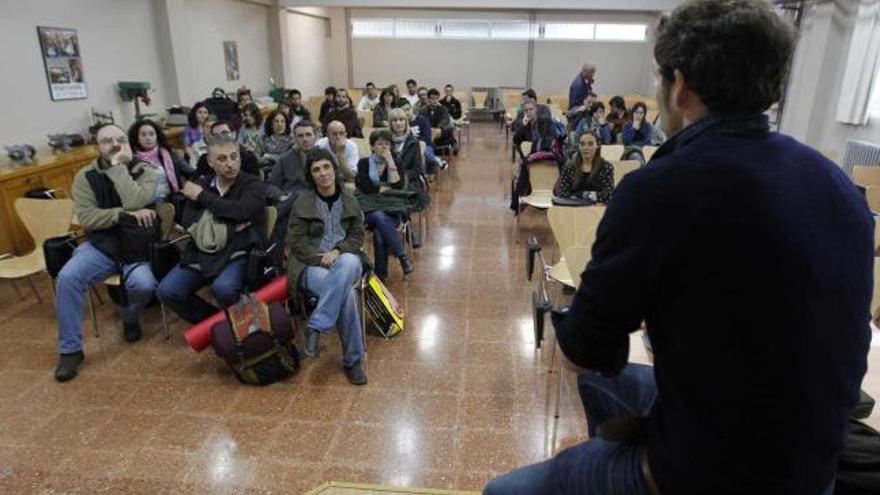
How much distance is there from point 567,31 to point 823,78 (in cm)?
652

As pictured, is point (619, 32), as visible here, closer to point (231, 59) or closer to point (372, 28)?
point (372, 28)

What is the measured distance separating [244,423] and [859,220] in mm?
2467

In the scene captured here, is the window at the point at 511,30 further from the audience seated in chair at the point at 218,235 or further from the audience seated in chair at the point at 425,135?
the audience seated in chair at the point at 218,235

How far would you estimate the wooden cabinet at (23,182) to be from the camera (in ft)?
13.4

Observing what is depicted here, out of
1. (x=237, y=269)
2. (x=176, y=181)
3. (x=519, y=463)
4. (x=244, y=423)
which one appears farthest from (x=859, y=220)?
(x=176, y=181)

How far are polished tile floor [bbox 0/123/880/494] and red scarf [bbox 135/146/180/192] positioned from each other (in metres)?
0.89

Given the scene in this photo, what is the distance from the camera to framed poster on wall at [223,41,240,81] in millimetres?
8430

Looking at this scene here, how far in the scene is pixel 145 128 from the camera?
3854mm

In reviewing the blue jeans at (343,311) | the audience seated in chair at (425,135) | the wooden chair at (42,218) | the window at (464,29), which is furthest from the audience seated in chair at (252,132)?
the window at (464,29)

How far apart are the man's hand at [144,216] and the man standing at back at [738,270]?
304 cm

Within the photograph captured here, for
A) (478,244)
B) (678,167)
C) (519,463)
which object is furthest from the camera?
(478,244)

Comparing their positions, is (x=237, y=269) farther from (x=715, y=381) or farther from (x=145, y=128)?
(x=715, y=381)

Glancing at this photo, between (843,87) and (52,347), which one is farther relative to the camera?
(843,87)

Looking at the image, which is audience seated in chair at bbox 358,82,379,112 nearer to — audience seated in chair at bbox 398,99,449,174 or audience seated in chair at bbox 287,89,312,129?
audience seated in chair at bbox 287,89,312,129
